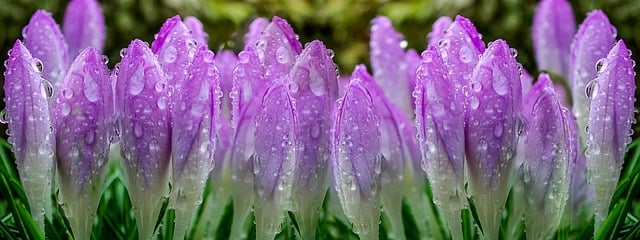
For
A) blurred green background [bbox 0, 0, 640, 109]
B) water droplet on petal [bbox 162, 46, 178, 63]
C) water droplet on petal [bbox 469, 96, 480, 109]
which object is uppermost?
blurred green background [bbox 0, 0, 640, 109]

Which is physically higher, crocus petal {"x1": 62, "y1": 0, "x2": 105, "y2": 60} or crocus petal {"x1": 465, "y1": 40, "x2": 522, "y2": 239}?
crocus petal {"x1": 62, "y1": 0, "x2": 105, "y2": 60}

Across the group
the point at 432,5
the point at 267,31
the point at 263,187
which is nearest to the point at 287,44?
the point at 267,31

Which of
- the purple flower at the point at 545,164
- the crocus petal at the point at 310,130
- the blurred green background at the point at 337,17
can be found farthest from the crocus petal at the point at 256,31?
the blurred green background at the point at 337,17

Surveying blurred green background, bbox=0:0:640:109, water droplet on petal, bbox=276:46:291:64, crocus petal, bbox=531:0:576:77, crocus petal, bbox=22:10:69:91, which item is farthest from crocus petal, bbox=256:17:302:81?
blurred green background, bbox=0:0:640:109

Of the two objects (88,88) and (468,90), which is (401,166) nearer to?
(468,90)

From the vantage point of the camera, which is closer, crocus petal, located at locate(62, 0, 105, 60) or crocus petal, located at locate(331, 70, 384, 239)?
crocus petal, located at locate(331, 70, 384, 239)

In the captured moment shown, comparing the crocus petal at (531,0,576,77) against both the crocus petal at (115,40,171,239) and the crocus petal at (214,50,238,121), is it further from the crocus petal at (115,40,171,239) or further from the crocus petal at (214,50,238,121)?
the crocus petal at (115,40,171,239)

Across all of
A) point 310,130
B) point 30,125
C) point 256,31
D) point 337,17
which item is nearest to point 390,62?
point 256,31
